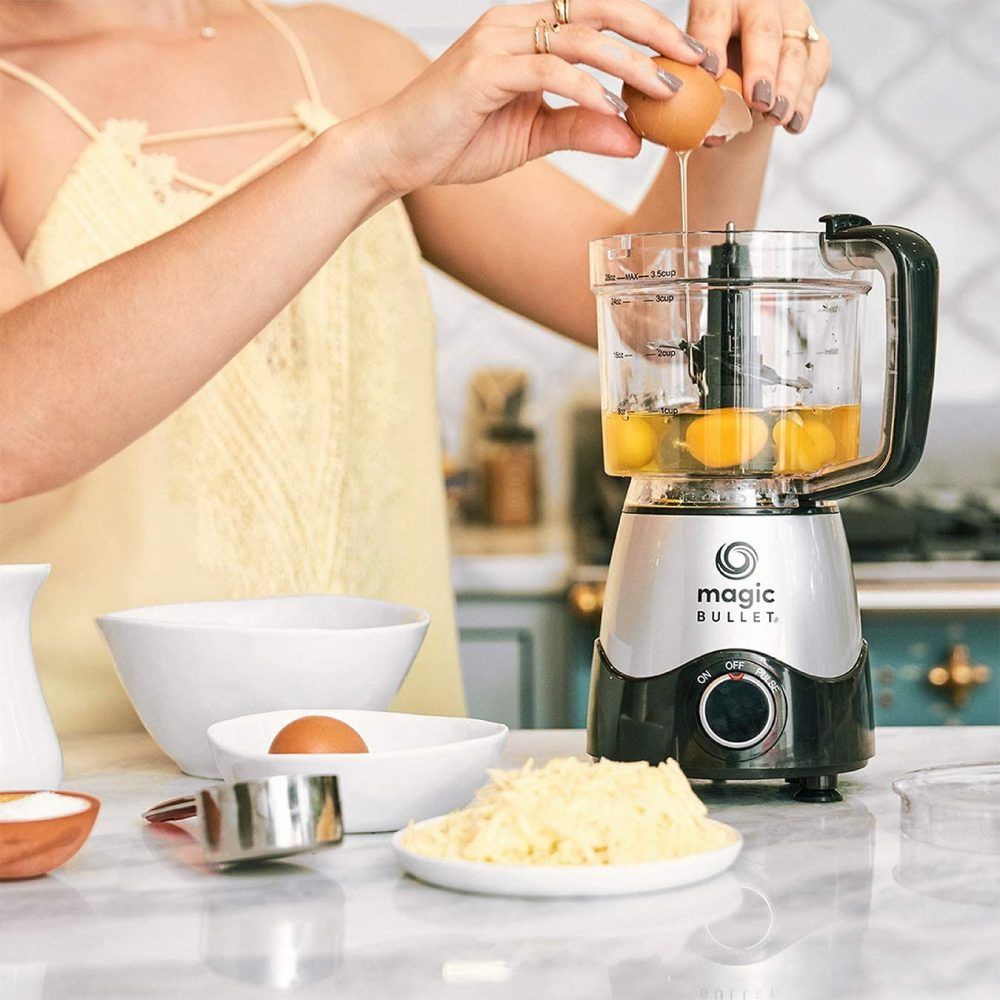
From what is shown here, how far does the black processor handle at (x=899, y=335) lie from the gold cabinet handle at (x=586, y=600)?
1.20 meters

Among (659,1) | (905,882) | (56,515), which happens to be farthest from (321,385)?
(659,1)

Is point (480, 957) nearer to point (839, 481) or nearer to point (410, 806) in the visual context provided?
point (410, 806)

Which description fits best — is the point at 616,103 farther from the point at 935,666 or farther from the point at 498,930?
the point at 935,666

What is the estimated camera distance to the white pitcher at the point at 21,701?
705mm

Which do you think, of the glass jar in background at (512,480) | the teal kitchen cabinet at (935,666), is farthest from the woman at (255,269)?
the glass jar in background at (512,480)

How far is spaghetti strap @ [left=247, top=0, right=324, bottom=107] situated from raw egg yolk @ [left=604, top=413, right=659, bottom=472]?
2.12ft

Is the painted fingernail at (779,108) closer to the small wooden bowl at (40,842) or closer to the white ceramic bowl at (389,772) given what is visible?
the white ceramic bowl at (389,772)

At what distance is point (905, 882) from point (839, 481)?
0.79ft

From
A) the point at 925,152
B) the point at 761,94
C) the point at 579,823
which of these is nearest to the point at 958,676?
the point at 925,152

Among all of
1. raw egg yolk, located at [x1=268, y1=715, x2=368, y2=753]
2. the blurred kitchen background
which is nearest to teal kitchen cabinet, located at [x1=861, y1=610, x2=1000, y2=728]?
the blurred kitchen background

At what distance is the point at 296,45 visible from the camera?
137cm

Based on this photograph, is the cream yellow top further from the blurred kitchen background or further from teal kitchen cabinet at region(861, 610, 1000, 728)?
teal kitchen cabinet at region(861, 610, 1000, 728)

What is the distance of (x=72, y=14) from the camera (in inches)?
51.9

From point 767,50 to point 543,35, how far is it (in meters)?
0.16
